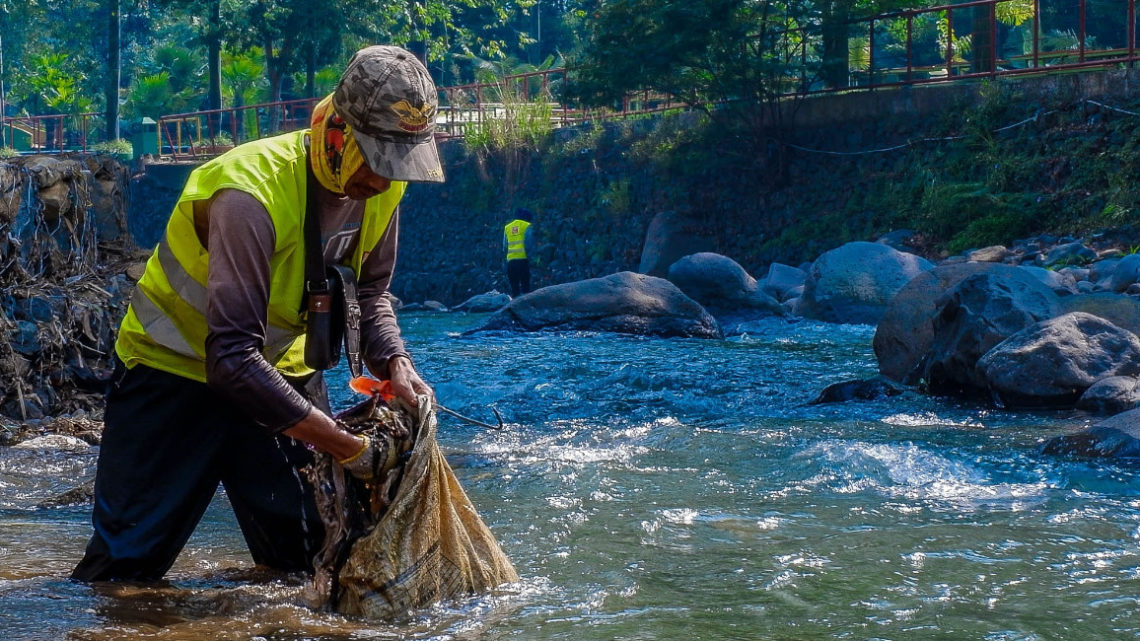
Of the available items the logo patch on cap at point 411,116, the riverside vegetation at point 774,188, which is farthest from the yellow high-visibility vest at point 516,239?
the logo patch on cap at point 411,116

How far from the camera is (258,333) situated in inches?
114

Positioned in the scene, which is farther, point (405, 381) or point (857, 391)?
point (857, 391)

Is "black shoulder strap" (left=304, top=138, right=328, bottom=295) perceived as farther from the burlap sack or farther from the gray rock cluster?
the gray rock cluster

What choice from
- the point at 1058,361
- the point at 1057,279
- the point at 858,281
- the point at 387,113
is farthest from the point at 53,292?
the point at 1057,279

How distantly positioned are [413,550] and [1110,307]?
750 centimetres

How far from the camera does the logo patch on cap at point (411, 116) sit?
2.94m

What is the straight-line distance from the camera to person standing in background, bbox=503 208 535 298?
19.6 m

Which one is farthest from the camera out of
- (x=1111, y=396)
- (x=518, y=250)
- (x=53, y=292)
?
(x=518, y=250)

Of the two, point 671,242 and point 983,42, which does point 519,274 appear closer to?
point 671,242

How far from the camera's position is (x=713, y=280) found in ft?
49.1

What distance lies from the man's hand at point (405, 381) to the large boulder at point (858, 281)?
10624 millimetres

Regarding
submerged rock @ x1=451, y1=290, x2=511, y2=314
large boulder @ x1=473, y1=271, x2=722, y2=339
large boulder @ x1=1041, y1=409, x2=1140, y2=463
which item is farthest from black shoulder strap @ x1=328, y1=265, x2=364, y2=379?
submerged rock @ x1=451, y1=290, x2=511, y2=314

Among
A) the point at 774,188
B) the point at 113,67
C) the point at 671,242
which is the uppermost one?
the point at 113,67

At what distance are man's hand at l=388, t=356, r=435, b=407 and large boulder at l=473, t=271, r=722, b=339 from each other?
10156mm
